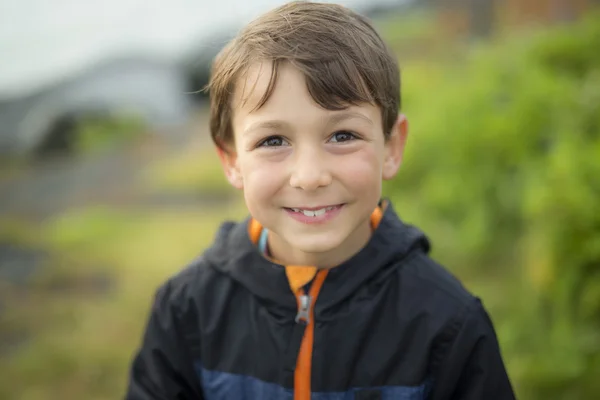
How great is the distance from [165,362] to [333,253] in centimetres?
58

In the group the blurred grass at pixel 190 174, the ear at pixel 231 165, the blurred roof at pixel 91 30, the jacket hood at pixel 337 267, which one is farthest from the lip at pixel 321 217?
the blurred roof at pixel 91 30

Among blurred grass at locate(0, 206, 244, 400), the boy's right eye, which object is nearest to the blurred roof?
blurred grass at locate(0, 206, 244, 400)

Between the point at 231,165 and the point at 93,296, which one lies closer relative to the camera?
the point at 231,165

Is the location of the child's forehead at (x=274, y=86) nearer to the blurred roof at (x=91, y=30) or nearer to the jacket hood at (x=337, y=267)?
the jacket hood at (x=337, y=267)

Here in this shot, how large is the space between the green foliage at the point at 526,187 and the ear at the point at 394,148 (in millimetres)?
1237

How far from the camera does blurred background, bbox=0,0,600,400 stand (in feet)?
9.45

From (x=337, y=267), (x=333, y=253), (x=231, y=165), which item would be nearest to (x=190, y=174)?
(x=231, y=165)

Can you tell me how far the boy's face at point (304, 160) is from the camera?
63.1 inches

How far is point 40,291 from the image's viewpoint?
383cm

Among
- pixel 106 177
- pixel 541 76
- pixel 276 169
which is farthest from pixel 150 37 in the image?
pixel 276 169

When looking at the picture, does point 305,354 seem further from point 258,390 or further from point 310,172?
point 310,172

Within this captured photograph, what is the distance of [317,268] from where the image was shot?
5.95 feet

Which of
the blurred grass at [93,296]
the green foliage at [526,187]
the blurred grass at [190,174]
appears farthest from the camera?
the blurred grass at [190,174]

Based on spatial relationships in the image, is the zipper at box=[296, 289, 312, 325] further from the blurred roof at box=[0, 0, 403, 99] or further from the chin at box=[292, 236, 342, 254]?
the blurred roof at box=[0, 0, 403, 99]
